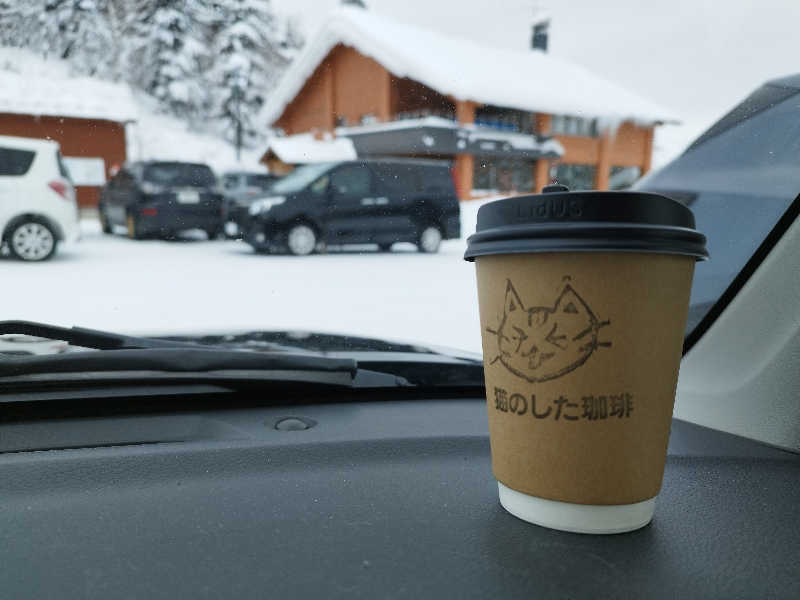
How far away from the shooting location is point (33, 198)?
2400mm

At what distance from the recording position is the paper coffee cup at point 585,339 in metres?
0.77

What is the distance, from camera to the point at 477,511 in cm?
98

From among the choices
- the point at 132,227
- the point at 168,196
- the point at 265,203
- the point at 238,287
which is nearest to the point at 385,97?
the point at 168,196

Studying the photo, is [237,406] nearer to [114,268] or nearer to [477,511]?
[477,511]

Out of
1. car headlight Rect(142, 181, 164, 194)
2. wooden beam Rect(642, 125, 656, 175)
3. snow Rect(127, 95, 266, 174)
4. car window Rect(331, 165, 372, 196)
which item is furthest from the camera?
car window Rect(331, 165, 372, 196)

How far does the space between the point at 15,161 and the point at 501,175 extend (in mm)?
1497

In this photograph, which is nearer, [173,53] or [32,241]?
[173,53]

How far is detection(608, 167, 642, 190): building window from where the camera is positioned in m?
1.63

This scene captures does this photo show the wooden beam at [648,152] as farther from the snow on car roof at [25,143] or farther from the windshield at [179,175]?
the snow on car roof at [25,143]

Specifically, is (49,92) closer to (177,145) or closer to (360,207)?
(177,145)

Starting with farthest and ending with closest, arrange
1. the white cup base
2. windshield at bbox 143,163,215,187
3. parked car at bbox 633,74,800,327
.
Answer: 1. windshield at bbox 143,163,215,187
2. parked car at bbox 633,74,800,327
3. the white cup base

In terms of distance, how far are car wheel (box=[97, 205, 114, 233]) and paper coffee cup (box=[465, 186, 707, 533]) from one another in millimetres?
2731

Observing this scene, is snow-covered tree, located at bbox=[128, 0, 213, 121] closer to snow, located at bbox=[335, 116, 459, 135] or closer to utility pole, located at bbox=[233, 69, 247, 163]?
utility pole, located at bbox=[233, 69, 247, 163]

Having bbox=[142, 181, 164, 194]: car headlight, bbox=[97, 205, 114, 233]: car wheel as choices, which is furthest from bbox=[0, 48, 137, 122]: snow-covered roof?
bbox=[97, 205, 114, 233]: car wheel
